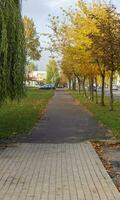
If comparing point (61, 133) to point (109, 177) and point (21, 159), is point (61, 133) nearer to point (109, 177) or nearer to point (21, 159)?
point (21, 159)

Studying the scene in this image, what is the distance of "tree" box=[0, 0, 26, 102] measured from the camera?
12.9 m

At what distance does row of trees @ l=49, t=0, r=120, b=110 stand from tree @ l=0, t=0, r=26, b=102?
9274 millimetres

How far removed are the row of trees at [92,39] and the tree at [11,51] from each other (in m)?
9.27

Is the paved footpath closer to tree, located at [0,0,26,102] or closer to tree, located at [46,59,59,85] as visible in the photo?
tree, located at [0,0,26,102]

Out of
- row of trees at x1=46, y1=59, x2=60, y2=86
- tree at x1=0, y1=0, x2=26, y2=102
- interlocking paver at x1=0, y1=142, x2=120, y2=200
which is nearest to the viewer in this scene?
interlocking paver at x1=0, y1=142, x2=120, y2=200

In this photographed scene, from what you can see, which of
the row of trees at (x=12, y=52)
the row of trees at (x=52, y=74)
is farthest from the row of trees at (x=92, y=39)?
the row of trees at (x=52, y=74)

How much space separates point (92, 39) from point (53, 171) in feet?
56.2

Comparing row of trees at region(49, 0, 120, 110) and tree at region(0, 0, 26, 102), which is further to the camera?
row of trees at region(49, 0, 120, 110)

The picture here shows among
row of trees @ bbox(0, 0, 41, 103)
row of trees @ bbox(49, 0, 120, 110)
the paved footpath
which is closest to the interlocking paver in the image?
the paved footpath

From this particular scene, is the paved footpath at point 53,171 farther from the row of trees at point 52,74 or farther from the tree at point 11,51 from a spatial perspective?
the row of trees at point 52,74

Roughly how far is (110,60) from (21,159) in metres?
17.7

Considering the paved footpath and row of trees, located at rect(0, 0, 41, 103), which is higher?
row of trees, located at rect(0, 0, 41, 103)

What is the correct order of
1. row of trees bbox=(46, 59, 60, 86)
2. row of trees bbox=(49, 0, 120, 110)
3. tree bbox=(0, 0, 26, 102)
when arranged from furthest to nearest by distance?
row of trees bbox=(46, 59, 60, 86) → row of trees bbox=(49, 0, 120, 110) → tree bbox=(0, 0, 26, 102)

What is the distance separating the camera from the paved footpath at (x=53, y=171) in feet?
26.6
